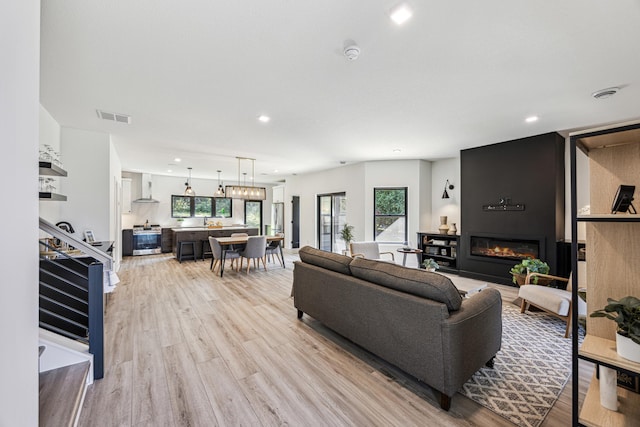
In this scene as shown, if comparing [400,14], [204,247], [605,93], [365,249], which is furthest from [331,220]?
[400,14]

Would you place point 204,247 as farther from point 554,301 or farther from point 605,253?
point 605,253

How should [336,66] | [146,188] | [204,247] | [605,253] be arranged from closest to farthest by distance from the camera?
[605,253], [336,66], [204,247], [146,188]

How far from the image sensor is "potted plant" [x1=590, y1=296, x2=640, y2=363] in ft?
3.64

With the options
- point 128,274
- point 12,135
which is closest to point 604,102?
point 12,135

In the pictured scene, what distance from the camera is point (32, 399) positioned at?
3.59 ft

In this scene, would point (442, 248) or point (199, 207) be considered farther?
point (199, 207)

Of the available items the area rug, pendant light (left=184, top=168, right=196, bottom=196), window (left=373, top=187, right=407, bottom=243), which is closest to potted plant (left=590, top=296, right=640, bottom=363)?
the area rug

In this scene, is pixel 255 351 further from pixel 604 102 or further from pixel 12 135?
pixel 604 102

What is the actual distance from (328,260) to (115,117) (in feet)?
11.8

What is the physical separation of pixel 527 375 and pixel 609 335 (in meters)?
1.13

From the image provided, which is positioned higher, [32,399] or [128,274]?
[32,399]

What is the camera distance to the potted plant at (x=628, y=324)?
1108 millimetres

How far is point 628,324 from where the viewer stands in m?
1.12

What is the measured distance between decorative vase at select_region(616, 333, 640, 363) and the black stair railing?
3.16 metres
